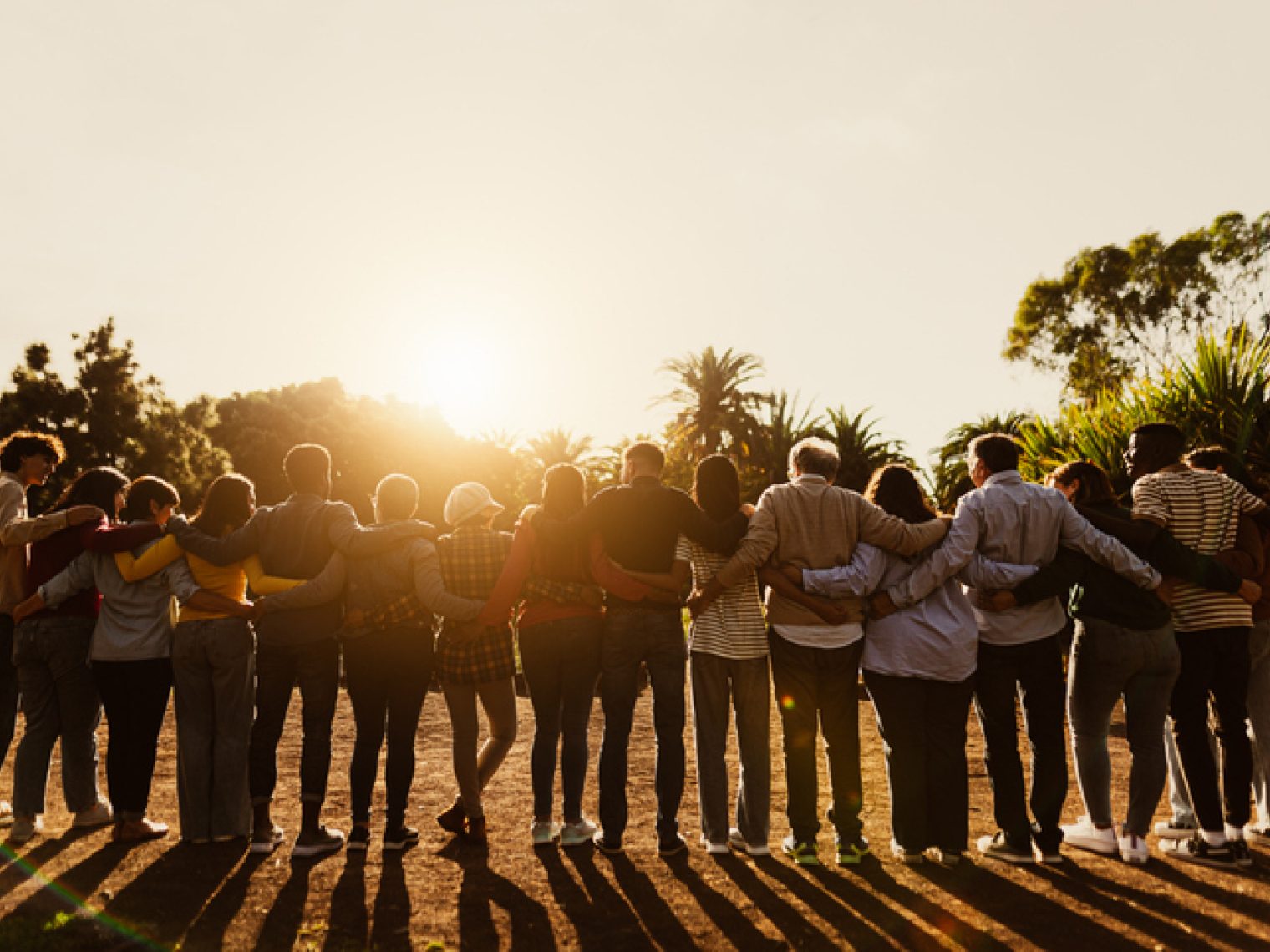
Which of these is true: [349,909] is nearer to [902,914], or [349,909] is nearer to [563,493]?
[563,493]

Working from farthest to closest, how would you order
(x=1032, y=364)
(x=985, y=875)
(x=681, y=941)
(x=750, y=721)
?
(x=1032, y=364)
(x=750, y=721)
(x=985, y=875)
(x=681, y=941)

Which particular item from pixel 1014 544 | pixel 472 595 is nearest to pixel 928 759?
pixel 1014 544

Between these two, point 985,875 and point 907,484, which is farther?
point 907,484

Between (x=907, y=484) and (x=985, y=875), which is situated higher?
(x=907, y=484)

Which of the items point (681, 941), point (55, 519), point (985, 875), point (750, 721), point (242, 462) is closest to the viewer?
point (681, 941)

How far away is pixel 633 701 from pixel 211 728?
88.2 inches

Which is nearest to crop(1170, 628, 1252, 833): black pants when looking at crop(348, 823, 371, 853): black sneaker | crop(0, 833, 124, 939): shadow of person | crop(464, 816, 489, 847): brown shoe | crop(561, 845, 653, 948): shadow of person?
crop(561, 845, 653, 948): shadow of person

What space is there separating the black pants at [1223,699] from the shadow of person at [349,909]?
4.13m

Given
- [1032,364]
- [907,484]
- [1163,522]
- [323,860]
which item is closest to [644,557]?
[907,484]

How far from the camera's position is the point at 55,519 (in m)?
5.46

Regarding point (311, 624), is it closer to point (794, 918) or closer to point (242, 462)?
point (794, 918)

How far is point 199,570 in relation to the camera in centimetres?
527

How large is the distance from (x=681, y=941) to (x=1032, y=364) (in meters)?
37.9

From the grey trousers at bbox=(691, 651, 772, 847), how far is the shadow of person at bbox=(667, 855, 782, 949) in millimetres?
215
